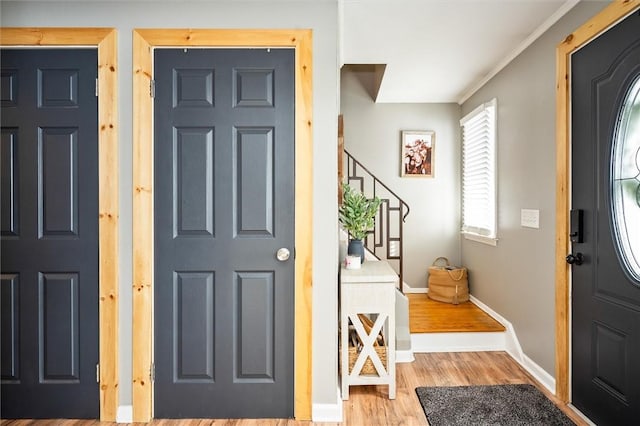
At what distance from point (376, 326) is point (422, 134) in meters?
3.05

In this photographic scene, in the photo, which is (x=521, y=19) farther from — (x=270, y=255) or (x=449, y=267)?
(x=449, y=267)

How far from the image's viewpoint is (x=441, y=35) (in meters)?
2.86

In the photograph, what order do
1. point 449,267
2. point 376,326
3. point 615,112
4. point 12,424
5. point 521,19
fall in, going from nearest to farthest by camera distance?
1. point 615,112
2. point 12,424
3. point 376,326
4. point 521,19
5. point 449,267

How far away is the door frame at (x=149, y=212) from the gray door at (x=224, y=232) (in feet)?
0.15

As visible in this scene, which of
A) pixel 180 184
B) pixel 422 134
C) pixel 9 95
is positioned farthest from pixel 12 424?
pixel 422 134

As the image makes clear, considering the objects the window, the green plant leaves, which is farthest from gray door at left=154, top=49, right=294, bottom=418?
the window

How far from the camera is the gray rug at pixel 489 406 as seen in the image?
2180 millimetres

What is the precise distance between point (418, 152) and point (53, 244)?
3.90 m

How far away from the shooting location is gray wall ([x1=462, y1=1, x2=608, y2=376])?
2.61 meters

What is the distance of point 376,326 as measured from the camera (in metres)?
2.40

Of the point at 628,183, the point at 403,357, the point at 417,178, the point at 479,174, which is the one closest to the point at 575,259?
the point at 628,183

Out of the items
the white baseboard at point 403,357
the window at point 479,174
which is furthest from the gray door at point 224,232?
the window at point 479,174

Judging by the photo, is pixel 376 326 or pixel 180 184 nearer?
pixel 180 184

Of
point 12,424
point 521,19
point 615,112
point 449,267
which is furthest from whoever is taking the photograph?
point 449,267
